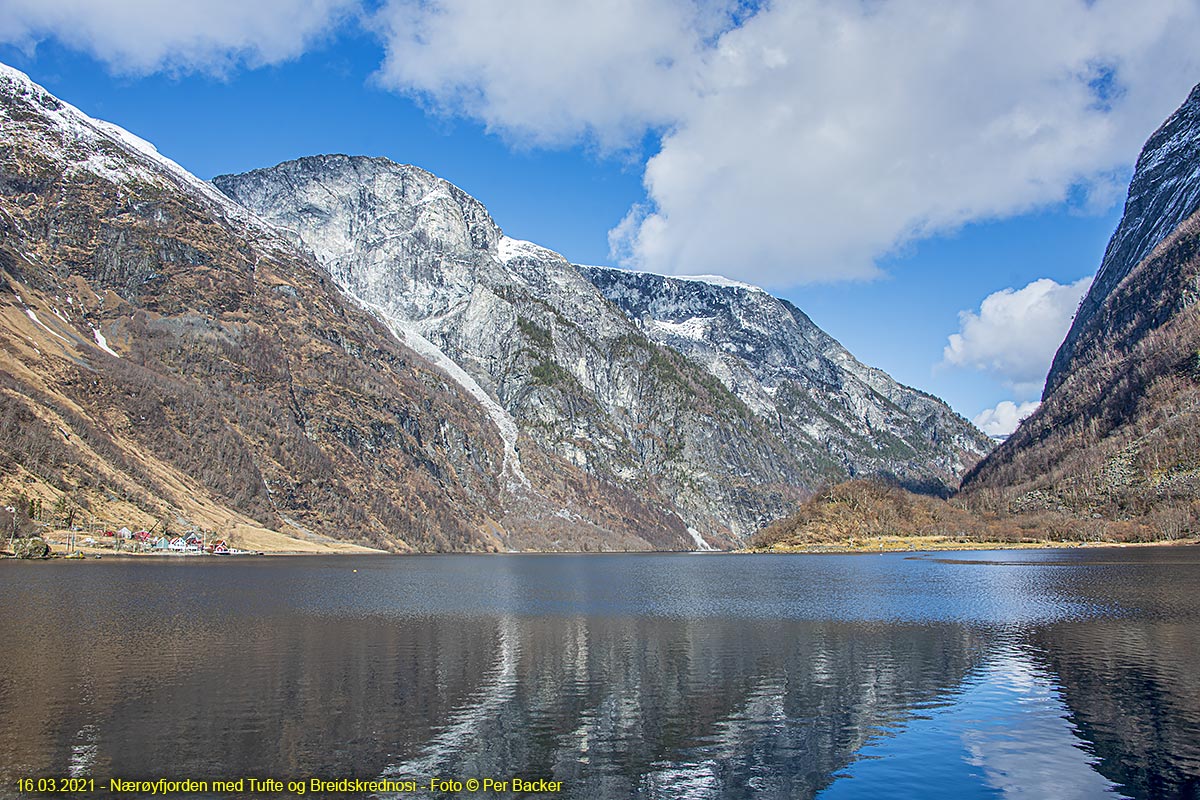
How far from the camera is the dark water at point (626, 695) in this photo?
110ft

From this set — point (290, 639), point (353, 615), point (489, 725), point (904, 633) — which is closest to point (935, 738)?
point (489, 725)

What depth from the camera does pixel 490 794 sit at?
1220 inches

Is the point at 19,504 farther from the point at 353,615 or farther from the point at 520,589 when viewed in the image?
the point at 353,615

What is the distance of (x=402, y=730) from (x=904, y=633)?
49.2 m

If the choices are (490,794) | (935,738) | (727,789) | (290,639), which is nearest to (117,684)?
(290,639)

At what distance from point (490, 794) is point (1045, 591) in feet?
327

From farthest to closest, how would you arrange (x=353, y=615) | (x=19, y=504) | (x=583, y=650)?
(x=19, y=504) → (x=353, y=615) → (x=583, y=650)

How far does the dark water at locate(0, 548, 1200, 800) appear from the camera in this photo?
3344cm

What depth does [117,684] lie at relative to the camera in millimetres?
46719

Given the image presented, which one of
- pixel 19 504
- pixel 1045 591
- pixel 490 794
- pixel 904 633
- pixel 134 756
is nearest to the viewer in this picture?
pixel 490 794

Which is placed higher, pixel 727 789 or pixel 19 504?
pixel 19 504

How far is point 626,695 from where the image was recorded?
1865 inches

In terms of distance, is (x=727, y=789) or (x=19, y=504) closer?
(x=727, y=789)

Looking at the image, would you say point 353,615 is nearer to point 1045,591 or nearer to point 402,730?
point 402,730
